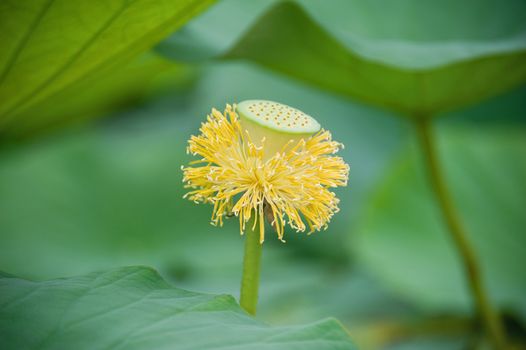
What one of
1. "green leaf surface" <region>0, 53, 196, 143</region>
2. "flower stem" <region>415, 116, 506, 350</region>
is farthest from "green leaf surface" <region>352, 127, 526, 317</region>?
"green leaf surface" <region>0, 53, 196, 143</region>

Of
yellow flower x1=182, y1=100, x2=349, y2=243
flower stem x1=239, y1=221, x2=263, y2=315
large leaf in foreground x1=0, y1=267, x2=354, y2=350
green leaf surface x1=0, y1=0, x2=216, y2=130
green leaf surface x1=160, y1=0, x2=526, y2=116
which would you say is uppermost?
green leaf surface x1=160, y1=0, x2=526, y2=116

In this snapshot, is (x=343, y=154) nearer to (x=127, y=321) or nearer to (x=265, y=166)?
(x=265, y=166)

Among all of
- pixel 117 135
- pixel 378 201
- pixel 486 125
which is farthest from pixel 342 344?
pixel 117 135

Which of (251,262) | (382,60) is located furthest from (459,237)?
(251,262)

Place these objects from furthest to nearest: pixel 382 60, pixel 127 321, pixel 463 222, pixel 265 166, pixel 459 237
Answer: pixel 463 222
pixel 459 237
pixel 382 60
pixel 265 166
pixel 127 321

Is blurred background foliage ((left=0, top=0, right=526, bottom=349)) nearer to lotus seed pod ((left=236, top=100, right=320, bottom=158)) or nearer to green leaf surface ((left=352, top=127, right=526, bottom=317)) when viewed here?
green leaf surface ((left=352, top=127, right=526, bottom=317))

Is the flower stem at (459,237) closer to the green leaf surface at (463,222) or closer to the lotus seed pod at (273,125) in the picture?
the green leaf surface at (463,222)
